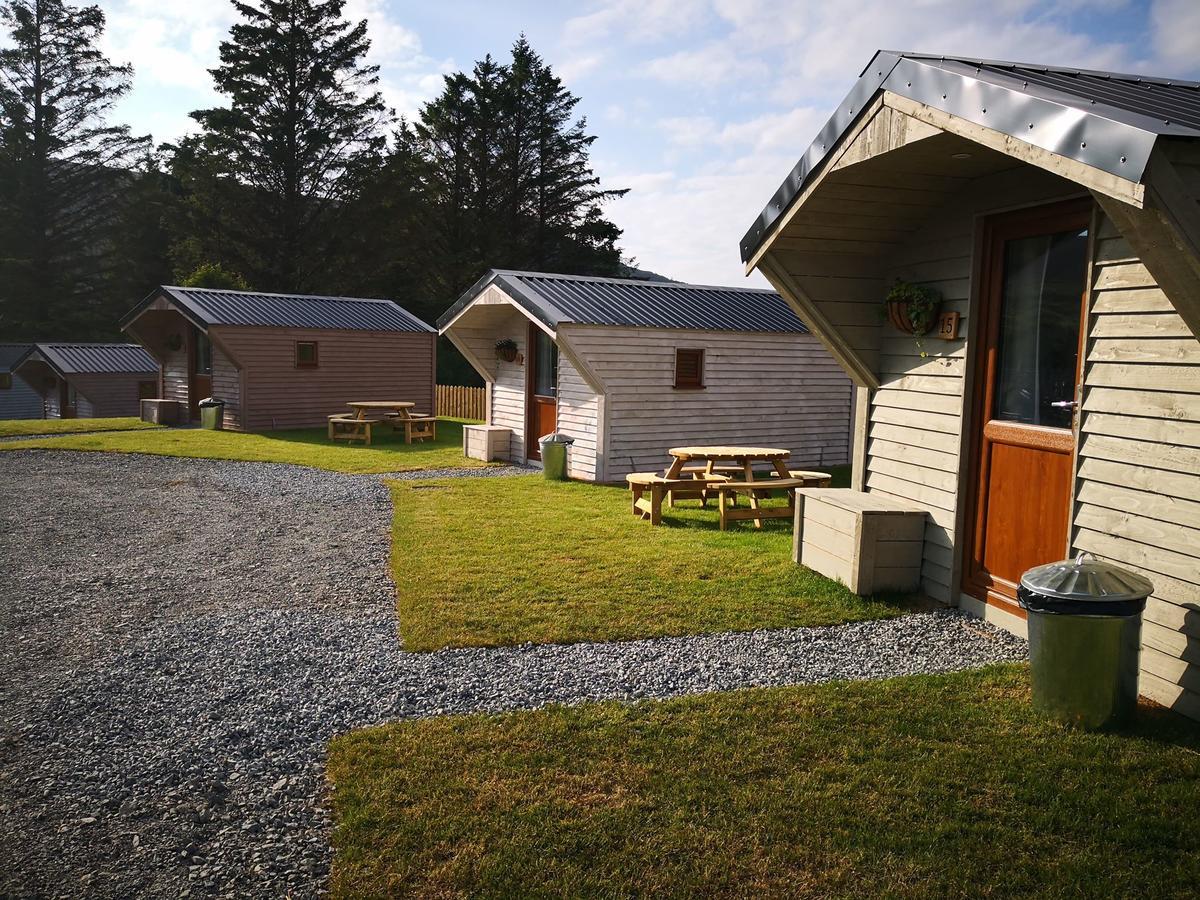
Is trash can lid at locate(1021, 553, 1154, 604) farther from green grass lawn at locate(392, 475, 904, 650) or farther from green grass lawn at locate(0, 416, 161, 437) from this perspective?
green grass lawn at locate(0, 416, 161, 437)

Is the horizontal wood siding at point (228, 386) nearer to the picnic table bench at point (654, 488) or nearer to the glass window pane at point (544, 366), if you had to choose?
the glass window pane at point (544, 366)

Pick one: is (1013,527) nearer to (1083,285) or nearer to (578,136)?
(1083,285)

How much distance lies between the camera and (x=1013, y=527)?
624 cm

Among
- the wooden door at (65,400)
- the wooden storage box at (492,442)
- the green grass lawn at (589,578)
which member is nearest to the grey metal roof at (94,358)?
the wooden door at (65,400)

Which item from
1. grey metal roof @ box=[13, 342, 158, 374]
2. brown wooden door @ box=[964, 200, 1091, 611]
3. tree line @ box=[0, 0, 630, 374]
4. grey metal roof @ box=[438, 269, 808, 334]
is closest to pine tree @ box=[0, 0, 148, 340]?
tree line @ box=[0, 0, 630, 374]

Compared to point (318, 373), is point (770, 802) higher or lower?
lower

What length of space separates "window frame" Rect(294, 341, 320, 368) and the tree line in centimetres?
1640

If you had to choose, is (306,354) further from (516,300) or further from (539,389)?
(516,300)

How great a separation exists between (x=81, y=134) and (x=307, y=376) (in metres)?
30.4

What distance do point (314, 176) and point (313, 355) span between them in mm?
21666

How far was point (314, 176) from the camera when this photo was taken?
41000 mm

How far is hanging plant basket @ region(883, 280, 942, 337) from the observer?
6801mm

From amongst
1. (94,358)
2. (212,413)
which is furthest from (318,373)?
(94,358)

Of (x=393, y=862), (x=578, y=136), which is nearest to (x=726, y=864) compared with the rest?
(x=393, y=862)
